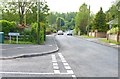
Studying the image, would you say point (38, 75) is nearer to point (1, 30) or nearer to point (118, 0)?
point (1, 30)

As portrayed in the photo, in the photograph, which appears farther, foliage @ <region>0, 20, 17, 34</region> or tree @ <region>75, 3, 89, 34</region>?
tree @ <region>75, 3, 89, 34</region>

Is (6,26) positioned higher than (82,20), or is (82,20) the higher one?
(82,20)

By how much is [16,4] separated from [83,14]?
120 ft

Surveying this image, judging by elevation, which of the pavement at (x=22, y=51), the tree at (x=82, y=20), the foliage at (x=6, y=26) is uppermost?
the tree at (x=82, y=20)

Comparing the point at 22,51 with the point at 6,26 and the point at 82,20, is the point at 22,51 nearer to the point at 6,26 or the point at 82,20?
the point at 6,26

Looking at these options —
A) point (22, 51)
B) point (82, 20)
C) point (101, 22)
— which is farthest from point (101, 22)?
point (22, 51)

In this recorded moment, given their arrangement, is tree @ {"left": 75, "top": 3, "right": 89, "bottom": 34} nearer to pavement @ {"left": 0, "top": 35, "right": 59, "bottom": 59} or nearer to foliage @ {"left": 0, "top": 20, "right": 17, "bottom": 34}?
foliage @ {"left": 0, "top": 20, "right": 17, "bottom": 34}

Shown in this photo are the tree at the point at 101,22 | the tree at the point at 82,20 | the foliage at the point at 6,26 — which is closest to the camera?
the foliage at the point at 6,26

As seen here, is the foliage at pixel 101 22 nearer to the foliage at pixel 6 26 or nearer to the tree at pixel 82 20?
the tree at pixel 82 20

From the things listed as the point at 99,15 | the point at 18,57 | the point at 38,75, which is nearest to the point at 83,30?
the point at 99,15

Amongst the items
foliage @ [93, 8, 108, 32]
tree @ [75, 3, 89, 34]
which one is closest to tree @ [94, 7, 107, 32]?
foliage @ [93, 8, 108, 32]

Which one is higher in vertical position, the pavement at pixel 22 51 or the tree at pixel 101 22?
the tree at pixel 101 22

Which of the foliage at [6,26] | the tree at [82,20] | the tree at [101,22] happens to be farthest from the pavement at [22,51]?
the tree at [82,20]

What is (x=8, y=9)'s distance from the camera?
4275 centimetres
